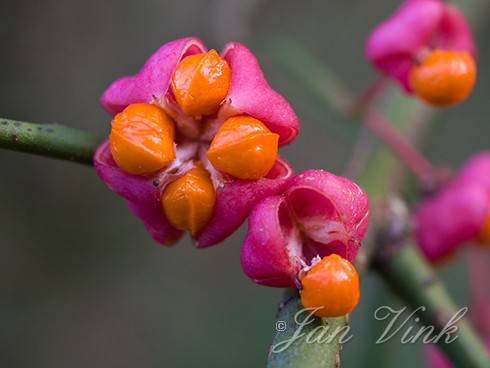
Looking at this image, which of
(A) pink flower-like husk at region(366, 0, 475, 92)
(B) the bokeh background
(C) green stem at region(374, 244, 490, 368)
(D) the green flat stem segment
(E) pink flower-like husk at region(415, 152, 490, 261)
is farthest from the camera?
(B) the bokeh background

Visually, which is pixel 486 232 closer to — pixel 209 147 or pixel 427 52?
pixel 427 52

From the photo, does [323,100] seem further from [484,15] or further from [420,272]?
[420,272]

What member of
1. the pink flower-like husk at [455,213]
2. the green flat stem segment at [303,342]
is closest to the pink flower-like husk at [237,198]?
the green flat stem segment at [303,342]

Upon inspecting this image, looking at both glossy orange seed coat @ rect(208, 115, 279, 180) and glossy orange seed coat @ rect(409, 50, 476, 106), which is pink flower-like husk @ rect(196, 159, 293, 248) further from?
Result: glossy orange seed coat @ rect(409, 50, 476, 106)

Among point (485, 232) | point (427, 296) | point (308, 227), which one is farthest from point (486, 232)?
point (308, 227)

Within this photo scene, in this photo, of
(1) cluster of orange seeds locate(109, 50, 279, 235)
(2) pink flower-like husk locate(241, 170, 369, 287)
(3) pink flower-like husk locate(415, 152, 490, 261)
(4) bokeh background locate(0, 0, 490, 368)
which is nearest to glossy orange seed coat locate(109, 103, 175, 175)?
(1) cluster of orange seeds locate(109, 50, 279, 235)

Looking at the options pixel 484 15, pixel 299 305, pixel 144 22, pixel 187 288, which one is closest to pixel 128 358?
pixel 187 288

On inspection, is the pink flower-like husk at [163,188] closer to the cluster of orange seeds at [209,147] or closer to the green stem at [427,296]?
the cluster of orange seeds at [209,147]

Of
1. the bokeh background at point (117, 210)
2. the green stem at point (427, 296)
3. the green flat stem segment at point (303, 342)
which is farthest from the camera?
the bokeh background at point (117, 210)
